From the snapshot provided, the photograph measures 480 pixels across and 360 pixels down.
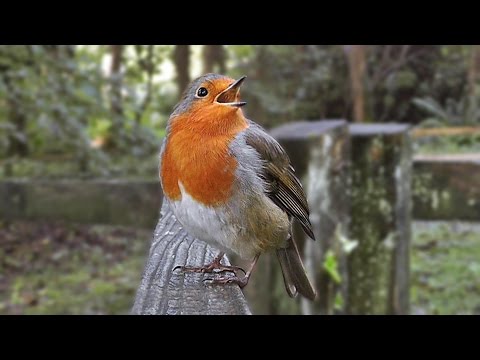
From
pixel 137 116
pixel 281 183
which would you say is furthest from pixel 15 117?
pixel 281 183

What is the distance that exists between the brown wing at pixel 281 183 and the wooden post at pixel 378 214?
6.04ft

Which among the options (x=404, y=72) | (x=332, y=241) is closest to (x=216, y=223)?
(x=332, y=241)

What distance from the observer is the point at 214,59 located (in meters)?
8.55

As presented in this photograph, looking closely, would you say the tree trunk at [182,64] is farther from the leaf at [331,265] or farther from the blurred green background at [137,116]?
the leaf at [331,265]

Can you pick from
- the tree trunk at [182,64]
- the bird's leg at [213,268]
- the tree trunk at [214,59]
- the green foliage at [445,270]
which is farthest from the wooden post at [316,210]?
the tree trunk at [214,59]

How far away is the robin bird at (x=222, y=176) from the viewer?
5.99 feet

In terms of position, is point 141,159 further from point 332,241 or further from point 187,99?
point 187,99

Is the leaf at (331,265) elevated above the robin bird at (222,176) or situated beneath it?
situated beneath

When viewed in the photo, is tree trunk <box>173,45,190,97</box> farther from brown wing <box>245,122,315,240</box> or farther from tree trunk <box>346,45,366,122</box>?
brown wing <box>245,122,315,240</box>

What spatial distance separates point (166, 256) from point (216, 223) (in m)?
0.16

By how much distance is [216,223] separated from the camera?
1.91 m

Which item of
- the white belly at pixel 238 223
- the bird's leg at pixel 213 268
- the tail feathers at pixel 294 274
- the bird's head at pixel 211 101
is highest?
the bird's head at pixel 211 101

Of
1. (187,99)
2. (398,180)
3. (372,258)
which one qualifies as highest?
(187,99)

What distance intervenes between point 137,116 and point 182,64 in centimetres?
254
